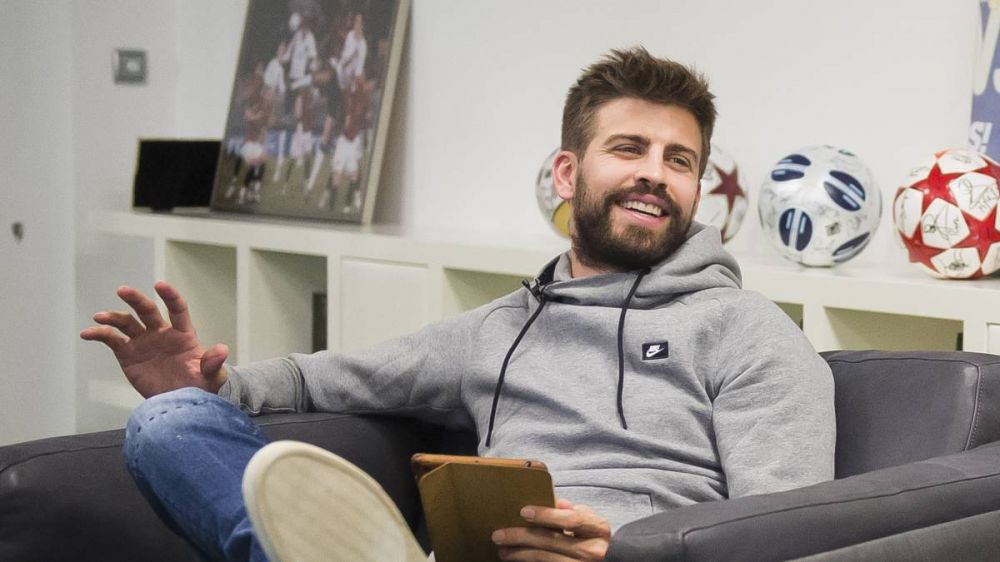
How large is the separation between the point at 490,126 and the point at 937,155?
4.53 ft

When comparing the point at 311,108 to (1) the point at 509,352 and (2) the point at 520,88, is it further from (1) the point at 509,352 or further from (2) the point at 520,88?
(1) the point at 509,352

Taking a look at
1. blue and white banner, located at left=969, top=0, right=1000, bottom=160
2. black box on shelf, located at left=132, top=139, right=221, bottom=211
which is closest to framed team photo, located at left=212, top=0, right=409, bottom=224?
black box on shelf, located at left=132, top=139, right=221, bottom=211

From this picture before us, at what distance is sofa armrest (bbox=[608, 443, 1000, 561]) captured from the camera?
127 centimetres

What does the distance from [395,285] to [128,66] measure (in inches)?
56.5

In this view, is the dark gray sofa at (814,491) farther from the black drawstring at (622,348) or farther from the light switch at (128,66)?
the light switch at (128,66)

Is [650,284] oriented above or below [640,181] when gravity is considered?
below

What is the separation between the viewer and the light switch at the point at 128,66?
159 inches

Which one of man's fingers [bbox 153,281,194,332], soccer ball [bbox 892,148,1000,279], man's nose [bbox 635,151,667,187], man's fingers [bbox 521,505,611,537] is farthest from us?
soccer ball [bbox 892,148,1000,279]

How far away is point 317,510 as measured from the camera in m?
1.30

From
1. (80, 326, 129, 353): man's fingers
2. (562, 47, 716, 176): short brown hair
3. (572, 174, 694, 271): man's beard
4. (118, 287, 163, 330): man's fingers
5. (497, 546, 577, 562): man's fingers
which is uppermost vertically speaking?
(562, 47, 716, 176): short brown hair

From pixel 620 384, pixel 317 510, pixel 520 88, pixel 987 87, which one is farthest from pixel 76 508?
pixel 520 88

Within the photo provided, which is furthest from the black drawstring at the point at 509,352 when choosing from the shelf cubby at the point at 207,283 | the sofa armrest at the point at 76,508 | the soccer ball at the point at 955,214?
the shelf cubby at the point at 207,283

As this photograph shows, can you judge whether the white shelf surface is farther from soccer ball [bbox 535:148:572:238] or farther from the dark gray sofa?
the dark gray sofa

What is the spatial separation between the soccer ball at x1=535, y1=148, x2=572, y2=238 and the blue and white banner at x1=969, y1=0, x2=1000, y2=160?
80 cm
